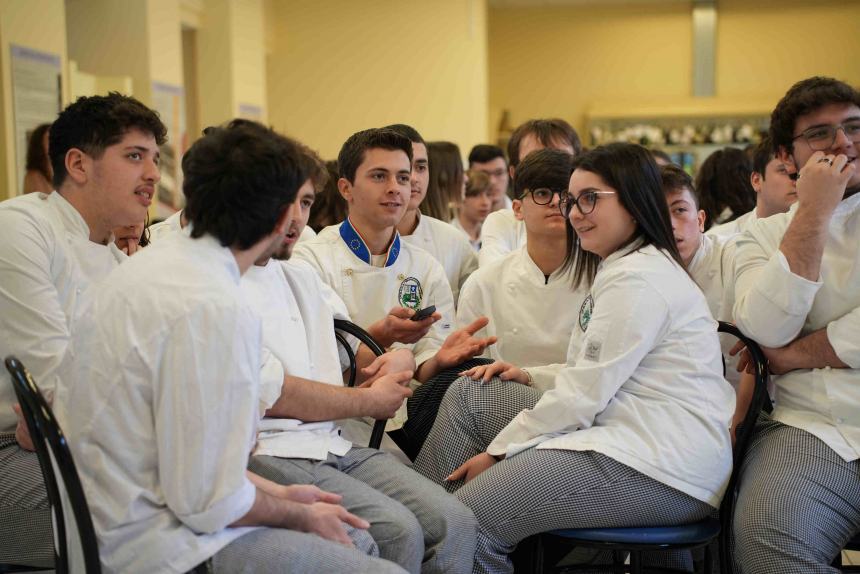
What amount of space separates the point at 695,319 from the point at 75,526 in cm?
142

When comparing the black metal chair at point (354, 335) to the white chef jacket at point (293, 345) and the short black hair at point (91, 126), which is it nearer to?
the white chef jacket at point (293, 345)

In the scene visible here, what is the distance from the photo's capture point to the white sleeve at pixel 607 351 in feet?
6.70

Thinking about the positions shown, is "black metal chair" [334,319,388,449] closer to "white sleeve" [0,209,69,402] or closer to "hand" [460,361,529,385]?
"hand" [460,361,529,385]

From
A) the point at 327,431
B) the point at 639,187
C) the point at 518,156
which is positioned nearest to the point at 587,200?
the point at 639,187

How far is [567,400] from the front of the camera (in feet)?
6.86

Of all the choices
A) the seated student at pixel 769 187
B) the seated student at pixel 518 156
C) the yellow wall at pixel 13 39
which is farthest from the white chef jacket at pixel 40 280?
the yellow wall at pixel 13 39

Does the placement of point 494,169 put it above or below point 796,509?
above

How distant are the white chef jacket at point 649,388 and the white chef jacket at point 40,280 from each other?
114 centimetres

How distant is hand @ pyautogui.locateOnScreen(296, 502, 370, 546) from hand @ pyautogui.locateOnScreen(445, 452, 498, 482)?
0.61 m

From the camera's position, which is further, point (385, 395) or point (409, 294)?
point (409, 294)

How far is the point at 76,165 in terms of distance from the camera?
2.31 metres

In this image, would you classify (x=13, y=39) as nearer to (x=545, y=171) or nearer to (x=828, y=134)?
(x=545, y=171)

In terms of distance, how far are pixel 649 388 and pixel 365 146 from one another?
148cm

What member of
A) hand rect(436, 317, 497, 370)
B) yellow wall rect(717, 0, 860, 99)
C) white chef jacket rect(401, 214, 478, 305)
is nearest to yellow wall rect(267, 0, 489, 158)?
yellow wall rect(717, 0, 860, 99)
